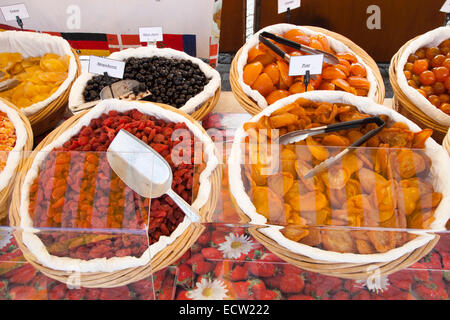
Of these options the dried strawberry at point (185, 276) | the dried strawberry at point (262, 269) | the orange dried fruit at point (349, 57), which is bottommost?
the dried strawberry at point (185, 276)

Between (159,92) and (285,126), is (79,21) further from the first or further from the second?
(285,126)

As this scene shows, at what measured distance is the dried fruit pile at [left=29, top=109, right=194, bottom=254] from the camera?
0.87 metres

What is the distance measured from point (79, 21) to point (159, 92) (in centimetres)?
101

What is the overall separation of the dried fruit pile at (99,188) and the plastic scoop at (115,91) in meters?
0.20

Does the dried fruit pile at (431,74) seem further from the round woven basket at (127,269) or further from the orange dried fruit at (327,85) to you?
the round woven basket at (127,269)

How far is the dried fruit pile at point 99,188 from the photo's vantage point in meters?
0.87

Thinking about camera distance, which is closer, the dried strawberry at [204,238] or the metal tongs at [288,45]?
the dried strawberry at [204,238]

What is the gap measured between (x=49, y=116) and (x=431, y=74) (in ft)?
5.60

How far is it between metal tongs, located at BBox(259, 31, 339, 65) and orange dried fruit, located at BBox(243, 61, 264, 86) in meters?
0.10

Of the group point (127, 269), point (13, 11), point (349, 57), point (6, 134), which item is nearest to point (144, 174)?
point (127, 269)

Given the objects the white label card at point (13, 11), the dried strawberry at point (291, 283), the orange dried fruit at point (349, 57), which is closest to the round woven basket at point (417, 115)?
the orange dried fruit at point (349, 57)

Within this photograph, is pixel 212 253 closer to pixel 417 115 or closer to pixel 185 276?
pixel 185 276
